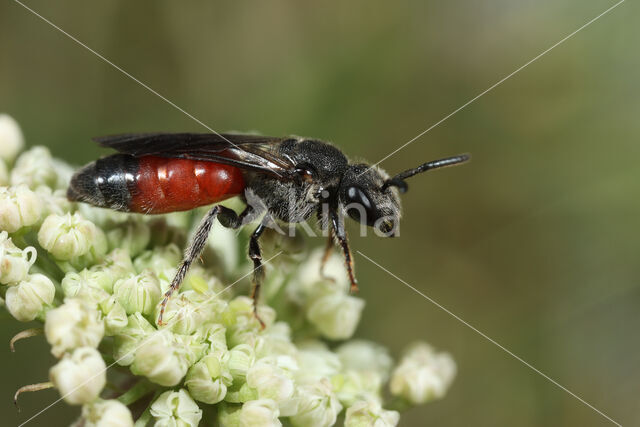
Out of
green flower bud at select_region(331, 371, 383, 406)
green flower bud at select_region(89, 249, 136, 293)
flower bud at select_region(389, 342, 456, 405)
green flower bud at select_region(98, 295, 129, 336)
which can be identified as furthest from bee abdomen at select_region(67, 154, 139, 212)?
flower bud at select_region(389, 342, 456, 405)

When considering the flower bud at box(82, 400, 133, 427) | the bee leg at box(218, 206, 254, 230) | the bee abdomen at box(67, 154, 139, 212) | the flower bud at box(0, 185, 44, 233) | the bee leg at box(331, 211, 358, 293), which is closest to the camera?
the flower bud at box(82, 400, 133, 427)

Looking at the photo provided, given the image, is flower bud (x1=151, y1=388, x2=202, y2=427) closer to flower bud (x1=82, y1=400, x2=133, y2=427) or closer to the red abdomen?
flower bud (x1=82, y1=400, x2=133, y2=427)

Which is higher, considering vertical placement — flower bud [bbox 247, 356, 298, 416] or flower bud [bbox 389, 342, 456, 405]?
flower bud [bbox 247, 356, 298, 416]

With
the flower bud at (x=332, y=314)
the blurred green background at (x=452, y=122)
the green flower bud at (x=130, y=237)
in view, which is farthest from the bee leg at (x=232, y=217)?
the blurred green background at (x=452, y=122)

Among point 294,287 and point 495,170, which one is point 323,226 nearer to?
point 294,287

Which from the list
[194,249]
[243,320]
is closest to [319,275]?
[243,320]

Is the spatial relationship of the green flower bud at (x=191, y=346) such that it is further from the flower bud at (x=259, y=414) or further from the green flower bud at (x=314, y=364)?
the green flower bud at (x=314, y=364)
